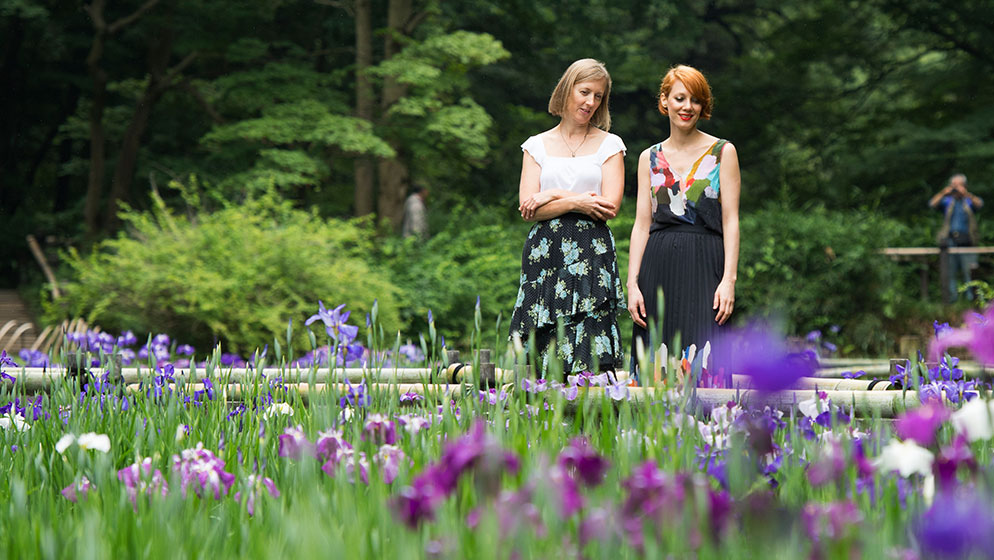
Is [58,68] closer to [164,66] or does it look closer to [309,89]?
[164,66]

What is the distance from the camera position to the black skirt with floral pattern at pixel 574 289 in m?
3.78

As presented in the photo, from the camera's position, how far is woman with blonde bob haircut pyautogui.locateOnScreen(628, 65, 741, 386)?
3.50 metres

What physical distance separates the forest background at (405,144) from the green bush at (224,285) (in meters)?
0.03

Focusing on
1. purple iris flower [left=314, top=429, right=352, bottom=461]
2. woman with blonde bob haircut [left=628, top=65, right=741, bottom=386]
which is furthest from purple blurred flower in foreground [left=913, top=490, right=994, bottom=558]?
woman with blonde bob haircut [left=628, top=65, right=741, bottom=386]

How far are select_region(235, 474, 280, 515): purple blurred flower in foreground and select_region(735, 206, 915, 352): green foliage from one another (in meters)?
9.73

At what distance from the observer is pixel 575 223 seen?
3.80 m

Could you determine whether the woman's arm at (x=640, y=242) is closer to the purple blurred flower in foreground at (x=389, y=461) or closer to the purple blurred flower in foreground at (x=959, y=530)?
the purple blurred flower in foreground at (x=389, y=461)

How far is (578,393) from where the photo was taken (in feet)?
9.32

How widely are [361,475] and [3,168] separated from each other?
22105 millimetres

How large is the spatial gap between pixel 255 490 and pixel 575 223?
2.04 meters

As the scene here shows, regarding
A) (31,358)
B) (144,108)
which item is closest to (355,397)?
(31,358)

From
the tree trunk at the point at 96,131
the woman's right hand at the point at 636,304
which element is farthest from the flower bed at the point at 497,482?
the tree trunk at the point at 96,131

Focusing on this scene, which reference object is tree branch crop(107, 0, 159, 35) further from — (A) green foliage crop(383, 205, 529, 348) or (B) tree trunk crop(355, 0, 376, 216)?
(A) green foliage crop(383, 205, 529, 348)

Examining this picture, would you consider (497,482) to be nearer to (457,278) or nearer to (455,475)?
(455,475)
